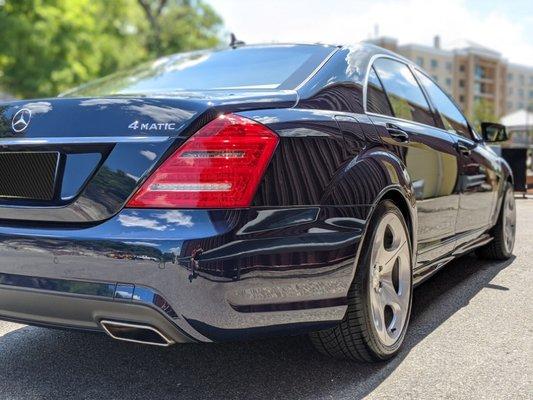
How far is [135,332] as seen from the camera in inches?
85.0

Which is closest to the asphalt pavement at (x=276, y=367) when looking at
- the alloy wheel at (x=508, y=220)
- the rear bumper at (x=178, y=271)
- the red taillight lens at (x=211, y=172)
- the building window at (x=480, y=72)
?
the rear bumper at (x=178, y=271)

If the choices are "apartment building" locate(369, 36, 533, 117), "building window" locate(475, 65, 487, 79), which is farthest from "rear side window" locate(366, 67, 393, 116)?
"building window" locate(475, 65, 487, 79)

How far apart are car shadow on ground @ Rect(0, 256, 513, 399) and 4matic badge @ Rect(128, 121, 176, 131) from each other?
115 centimetres

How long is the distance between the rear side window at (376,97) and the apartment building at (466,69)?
84675 mm

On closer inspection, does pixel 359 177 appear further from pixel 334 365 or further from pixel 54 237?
pixel 54 237

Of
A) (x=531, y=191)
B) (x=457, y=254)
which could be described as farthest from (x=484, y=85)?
(x=457, y=254)

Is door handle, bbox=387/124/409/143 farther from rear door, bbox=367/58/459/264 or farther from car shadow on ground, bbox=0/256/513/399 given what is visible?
car shadow on ground, bbox=0/256/513/399

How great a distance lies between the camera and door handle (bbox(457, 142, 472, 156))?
4105mm

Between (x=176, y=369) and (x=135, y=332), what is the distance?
2.52 feet

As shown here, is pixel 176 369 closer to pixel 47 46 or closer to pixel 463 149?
Answer: pixel 463 149

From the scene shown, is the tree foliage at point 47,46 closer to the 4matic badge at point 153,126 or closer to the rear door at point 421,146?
the rear door at point 421,146

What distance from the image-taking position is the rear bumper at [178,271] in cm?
204

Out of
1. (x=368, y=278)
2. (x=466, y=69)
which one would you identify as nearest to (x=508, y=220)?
(x=368, y=278)

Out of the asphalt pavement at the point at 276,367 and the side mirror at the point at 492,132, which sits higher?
the side mirror at the point at 492,132
